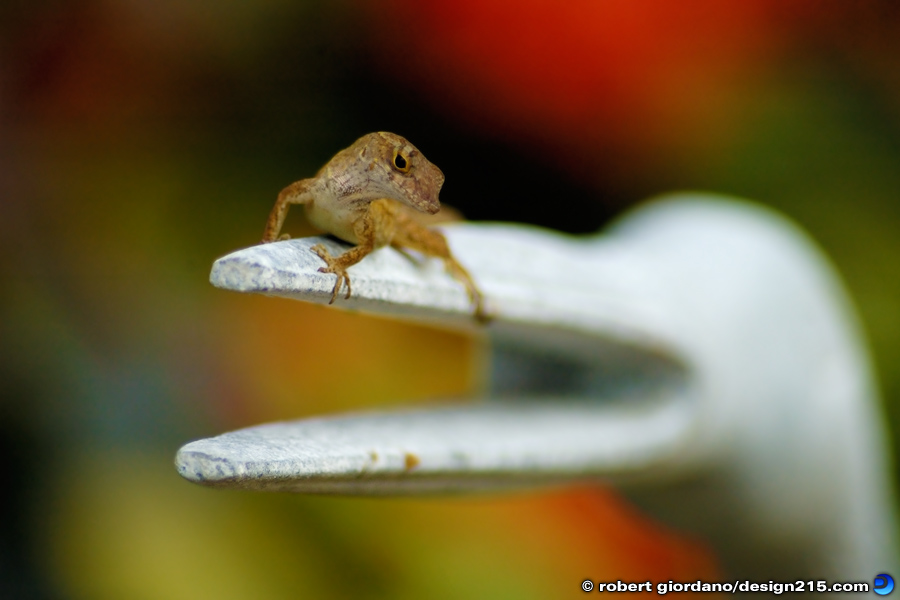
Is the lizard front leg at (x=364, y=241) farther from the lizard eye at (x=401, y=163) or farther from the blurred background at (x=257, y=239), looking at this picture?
the blurred background at (x=257, y=239)

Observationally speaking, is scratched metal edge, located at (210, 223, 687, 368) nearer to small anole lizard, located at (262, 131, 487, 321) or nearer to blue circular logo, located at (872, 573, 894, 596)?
small anole lizard, located at (262, 131, 487, 321)

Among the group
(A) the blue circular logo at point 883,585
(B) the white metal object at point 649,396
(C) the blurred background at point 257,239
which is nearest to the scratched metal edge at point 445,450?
(B) the white metal object at point 649,396

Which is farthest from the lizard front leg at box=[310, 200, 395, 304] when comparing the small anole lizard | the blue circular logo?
the blue circular logo

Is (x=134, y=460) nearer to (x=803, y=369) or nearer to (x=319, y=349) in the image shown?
(x=319, y=349)

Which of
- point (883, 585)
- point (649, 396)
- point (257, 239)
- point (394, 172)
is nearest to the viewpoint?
point (394, 172)

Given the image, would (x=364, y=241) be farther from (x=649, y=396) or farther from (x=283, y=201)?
(x=649, y=396)

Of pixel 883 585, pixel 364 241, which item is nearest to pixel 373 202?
pixel 364 241

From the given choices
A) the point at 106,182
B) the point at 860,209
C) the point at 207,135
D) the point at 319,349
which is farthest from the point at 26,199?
the point at 860,209

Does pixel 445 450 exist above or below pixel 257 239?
below
